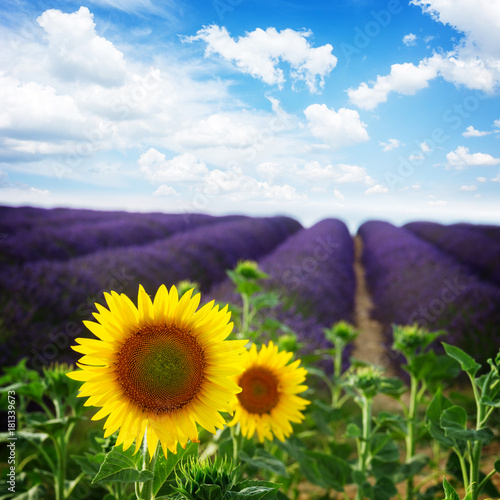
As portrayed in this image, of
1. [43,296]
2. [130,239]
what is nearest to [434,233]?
[130,239]

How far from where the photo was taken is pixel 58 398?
138 cm

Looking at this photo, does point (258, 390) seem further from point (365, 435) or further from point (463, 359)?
point (463, 359)

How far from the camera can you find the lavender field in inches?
145

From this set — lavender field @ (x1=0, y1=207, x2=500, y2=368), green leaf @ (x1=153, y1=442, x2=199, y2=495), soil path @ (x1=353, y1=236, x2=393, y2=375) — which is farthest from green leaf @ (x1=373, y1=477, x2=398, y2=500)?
soil path @ (x1=353, y1=236, x2=393, y2=375)

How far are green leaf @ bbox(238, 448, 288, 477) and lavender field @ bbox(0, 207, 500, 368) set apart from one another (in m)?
2.32

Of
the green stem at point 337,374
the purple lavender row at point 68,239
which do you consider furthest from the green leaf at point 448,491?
the purple lavender row at point 68,239

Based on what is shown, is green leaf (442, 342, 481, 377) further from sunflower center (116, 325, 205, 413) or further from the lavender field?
the lavender field

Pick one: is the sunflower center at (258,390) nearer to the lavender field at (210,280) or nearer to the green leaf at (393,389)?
the green leaf at (393,389)

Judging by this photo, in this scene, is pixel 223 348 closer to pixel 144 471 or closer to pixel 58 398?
pixel 144 471

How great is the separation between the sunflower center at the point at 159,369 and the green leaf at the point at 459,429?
0.67 m

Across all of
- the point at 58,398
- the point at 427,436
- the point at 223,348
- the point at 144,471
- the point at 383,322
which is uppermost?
the point at 223,348

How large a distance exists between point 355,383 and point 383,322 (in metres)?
5.21

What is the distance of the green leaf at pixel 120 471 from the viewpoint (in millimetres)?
747

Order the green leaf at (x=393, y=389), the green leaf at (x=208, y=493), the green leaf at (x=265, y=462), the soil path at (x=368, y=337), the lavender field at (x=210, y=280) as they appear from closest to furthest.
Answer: the green leaf at (x=208, y=493) < the green leaf at (x=265, y=462) < the green leaf at (x=393, y=389) < the lavender field at (x=210, y=280) < the soil path at (x=368, y=337)
